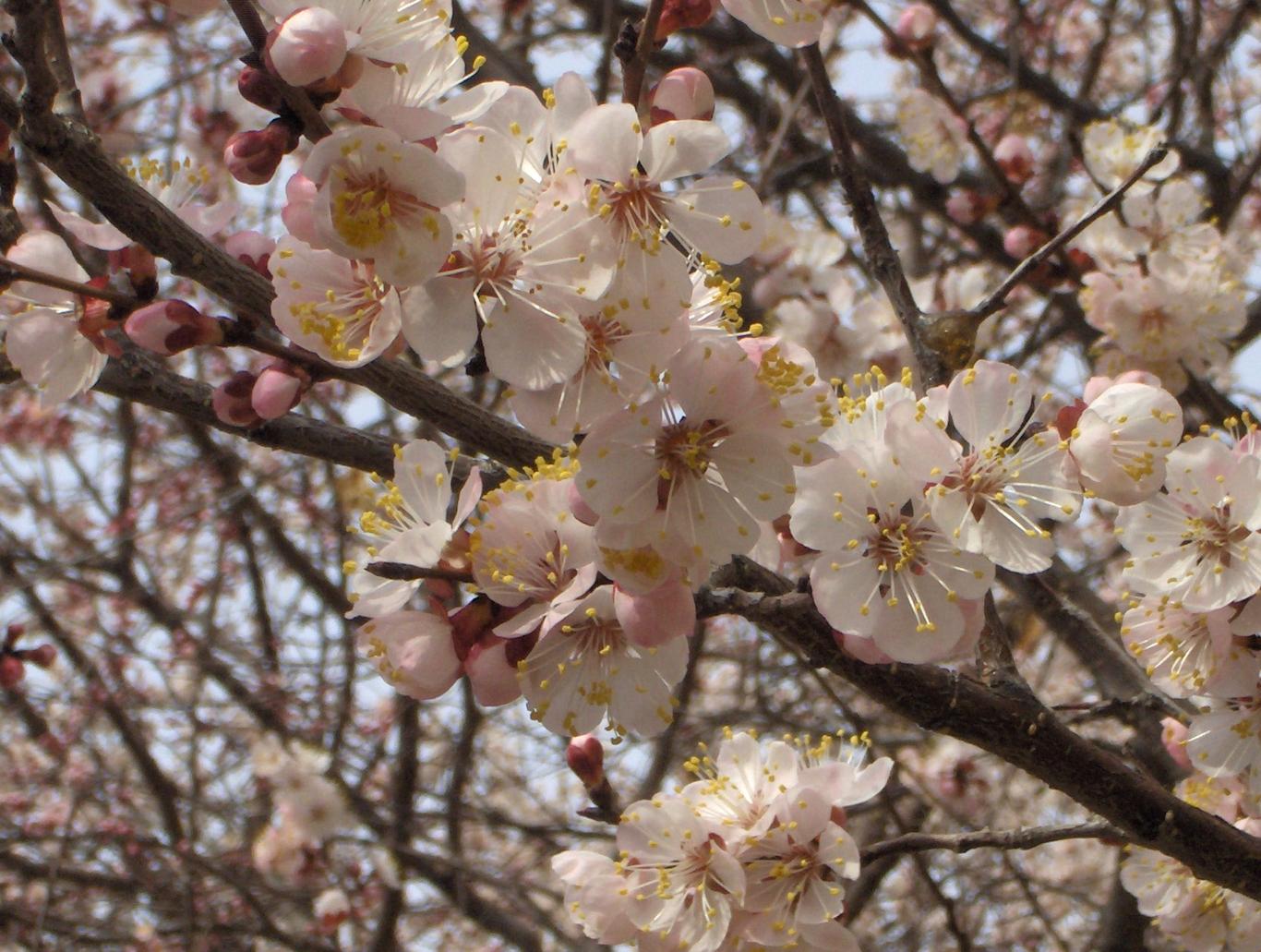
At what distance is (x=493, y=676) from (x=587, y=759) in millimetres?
540

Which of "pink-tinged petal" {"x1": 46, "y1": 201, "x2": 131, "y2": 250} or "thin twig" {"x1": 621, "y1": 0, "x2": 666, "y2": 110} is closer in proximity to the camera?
"thin twig" {"x1": 621, "y1": 0, "x2": 666, "y2": 110}

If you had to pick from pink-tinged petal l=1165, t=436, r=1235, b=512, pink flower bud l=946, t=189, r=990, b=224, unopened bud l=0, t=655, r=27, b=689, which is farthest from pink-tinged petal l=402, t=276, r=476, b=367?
pink flower bud l=946, t=189, r=990, b=224

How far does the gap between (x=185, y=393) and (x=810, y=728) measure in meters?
3.02

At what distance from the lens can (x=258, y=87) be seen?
47.0 inches

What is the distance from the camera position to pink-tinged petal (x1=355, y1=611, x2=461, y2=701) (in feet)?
4.49

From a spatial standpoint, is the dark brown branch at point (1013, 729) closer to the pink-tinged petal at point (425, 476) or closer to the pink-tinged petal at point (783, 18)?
the pink-tinged petal at point (425, 476)

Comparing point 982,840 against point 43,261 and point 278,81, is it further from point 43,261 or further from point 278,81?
point 43,261

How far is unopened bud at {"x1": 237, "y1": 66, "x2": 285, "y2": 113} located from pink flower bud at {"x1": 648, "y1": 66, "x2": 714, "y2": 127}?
44cm

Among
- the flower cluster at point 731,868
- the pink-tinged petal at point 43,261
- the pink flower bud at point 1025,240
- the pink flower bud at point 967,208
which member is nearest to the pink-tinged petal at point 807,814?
the flower cluster at point 731,868

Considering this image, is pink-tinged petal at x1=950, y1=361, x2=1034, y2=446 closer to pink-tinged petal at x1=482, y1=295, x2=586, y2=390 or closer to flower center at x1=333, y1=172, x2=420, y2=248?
pink-tinged petal at x1=482, y1=295, x2=586, y2=390

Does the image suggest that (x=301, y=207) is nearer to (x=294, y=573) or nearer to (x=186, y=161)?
(x=186, y=161)

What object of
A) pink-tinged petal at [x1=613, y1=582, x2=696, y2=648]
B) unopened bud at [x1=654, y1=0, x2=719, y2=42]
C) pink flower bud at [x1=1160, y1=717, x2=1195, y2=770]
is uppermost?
unopened bud at [x1=654, y1=0, x2=719, y2=42]

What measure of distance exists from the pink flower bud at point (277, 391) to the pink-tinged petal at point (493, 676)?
36cm

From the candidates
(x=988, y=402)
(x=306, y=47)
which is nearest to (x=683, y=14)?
(x=306, y=47)
